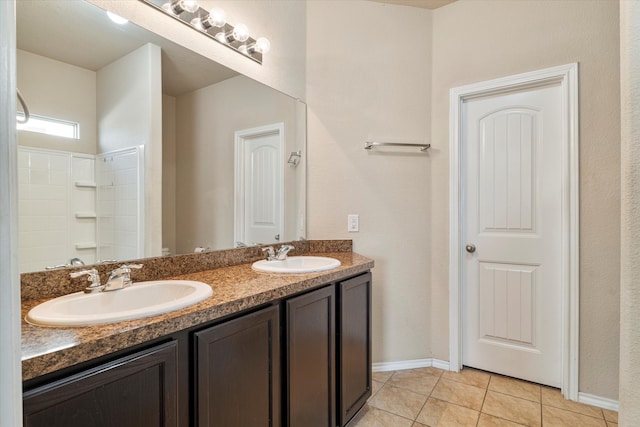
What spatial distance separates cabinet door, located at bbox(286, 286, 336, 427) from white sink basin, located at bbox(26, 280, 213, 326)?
421 millimetres

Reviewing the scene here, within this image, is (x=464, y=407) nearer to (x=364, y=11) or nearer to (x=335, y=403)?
(x=335, y=403)

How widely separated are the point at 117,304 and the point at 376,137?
5.99ft

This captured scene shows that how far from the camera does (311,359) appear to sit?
1374 millimetres

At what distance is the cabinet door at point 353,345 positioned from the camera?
5.07 feet

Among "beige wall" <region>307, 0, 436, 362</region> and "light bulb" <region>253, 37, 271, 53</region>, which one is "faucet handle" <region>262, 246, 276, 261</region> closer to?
"beige wall" <region>307, 0, 436, 362</region>

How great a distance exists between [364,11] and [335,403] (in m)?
2.49

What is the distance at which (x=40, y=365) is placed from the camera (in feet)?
2.07

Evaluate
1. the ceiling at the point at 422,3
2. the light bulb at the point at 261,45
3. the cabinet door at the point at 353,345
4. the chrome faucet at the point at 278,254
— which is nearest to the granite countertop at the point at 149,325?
the cabinet door at the point at 353,345

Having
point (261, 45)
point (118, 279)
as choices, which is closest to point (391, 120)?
point (261, 45)

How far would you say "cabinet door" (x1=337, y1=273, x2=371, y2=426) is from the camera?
5.07 feet

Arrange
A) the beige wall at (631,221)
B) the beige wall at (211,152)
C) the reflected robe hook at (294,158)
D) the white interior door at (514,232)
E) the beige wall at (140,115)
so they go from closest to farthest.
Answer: the beige wall at (631,221) < the beige wall at (140,115) < the beige wall at (211,152) < the white interior door at (514,232) < the reflected robe hook at (294,158)

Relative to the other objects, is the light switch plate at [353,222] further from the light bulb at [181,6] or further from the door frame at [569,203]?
the light bulb at [181,6]

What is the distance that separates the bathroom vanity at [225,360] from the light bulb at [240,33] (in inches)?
49.3

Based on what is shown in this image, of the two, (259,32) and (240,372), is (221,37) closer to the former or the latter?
(259,32)
